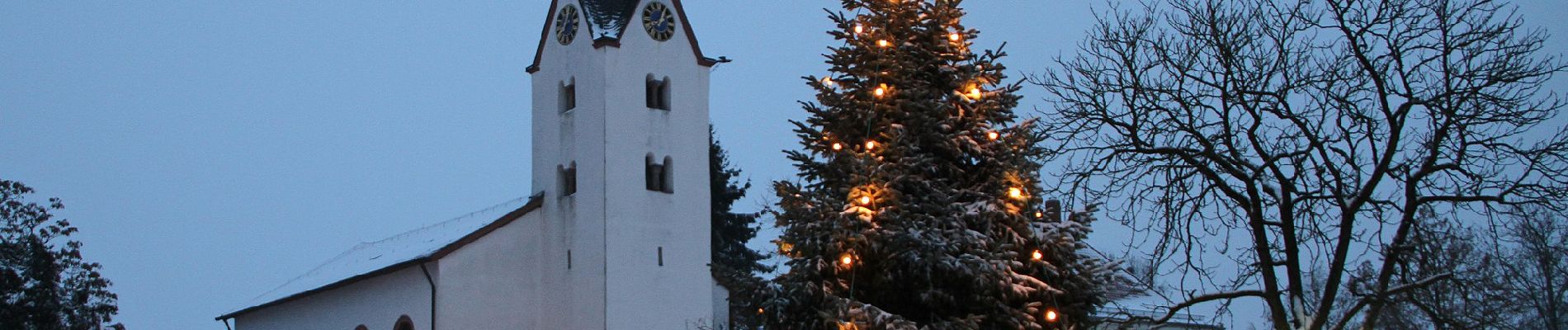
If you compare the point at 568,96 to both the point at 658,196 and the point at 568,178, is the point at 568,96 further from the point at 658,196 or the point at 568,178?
the point at 658,196

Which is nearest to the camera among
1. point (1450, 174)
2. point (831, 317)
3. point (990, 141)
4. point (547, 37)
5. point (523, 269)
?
point (1450, 174)

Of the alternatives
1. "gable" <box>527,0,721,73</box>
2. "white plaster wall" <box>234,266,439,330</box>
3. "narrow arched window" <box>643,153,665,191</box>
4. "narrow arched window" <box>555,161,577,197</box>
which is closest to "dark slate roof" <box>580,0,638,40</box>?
"gable" <box>527,0,721,73</box>

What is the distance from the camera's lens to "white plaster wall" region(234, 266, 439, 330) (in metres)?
38.7

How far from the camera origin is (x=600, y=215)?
125 feet

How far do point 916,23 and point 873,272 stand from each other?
2.79 m

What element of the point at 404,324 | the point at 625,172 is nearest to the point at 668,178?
the point at 625,172

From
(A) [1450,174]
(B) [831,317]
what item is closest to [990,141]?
(B) [831,317]

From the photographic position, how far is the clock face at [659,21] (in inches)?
1577

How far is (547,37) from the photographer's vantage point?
4216 cm

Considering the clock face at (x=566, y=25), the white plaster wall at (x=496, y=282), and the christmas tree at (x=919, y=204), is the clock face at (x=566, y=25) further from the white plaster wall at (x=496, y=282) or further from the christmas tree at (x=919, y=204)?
the christmas tree at (x=919, y=204)

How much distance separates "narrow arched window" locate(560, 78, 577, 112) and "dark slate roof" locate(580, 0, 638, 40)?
154 cm

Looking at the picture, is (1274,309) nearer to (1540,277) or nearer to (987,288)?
(987,288)

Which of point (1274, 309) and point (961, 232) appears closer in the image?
point (1274, 309)

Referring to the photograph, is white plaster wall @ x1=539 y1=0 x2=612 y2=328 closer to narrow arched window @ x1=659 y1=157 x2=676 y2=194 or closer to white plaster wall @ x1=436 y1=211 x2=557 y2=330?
white plaster wall @ x1=436 y1=211 x2=557 y2=330
